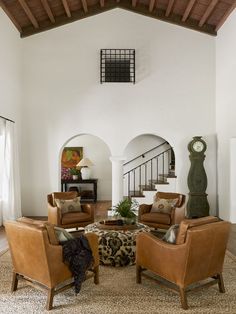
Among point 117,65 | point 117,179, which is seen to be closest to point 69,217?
point 117,179

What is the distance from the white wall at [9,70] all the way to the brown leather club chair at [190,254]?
16.5 feet

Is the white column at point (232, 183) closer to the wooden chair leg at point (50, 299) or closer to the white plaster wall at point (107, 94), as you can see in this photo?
the white plaster wall at point (107, 94)

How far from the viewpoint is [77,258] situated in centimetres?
335

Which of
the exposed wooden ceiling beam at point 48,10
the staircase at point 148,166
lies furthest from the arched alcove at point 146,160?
the exposed wooden ceiling beam at point 48,10

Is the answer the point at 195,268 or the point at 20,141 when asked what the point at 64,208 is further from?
the point at 195,268

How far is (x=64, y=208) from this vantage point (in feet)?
20.5

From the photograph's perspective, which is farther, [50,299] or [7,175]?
[7,175]

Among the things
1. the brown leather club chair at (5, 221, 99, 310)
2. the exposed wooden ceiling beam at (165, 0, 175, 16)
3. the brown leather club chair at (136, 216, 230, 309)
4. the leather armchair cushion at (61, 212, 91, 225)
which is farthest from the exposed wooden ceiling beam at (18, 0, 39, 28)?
the brown leather club chair at (136, 216, 230, 309)

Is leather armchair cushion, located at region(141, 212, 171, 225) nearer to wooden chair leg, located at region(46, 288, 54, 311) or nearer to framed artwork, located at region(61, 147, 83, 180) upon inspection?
wooden chair leg, located at region(46, 288, 54, 311)

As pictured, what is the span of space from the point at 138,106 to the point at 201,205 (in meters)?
3.05

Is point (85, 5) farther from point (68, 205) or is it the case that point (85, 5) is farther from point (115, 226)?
point (115, 226)

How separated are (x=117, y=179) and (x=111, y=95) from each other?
2269 millimetres

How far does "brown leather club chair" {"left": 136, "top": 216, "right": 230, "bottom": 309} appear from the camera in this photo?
3.16 m

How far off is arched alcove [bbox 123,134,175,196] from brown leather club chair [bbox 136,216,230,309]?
268 inches
